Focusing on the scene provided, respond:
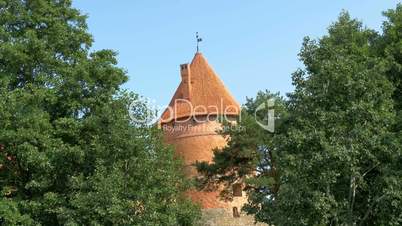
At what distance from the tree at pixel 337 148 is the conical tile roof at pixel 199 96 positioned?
2129 centimetres

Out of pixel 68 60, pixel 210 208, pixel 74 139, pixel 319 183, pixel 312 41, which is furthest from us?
pixel 210 208

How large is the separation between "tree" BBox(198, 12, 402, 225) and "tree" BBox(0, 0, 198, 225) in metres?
3.82

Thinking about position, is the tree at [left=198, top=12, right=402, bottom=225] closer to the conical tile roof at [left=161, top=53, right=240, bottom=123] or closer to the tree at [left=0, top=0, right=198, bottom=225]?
the tree at [left=0, top=0, right=198, bottom=225]

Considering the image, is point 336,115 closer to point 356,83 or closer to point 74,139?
point 356,83

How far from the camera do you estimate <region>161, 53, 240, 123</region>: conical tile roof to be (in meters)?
38.1

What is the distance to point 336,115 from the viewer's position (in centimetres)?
1502

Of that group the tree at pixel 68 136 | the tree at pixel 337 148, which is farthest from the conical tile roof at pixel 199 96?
the tree at pixel 337 148

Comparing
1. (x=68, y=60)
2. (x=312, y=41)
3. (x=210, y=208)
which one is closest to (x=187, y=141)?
(x=210, y=208)

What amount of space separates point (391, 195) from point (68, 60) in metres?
11.5

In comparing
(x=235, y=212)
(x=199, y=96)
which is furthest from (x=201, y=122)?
(x=235, y=212)

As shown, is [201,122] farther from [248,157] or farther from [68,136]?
[68,136]

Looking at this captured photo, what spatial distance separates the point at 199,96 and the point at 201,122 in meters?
1.60

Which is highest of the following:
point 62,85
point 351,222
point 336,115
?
point 62,85

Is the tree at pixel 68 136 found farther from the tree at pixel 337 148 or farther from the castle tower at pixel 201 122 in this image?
the castle tower at pixel 201 122
